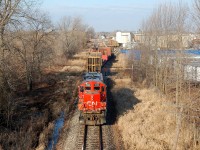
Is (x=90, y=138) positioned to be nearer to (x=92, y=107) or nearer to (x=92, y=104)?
(x=92, y=107)

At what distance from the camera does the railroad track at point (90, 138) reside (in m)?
17.6

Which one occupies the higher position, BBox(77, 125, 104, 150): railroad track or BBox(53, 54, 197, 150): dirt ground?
BBox(53, 54, 197, 150): dirt ground

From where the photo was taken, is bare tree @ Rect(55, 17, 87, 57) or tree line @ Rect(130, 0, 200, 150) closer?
tree line @ Rect(130, 0, 200, 150)

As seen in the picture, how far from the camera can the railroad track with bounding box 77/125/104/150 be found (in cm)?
1761

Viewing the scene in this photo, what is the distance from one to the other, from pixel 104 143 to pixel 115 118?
535cm

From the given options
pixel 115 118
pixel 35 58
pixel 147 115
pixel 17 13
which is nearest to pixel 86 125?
pixel 115 118

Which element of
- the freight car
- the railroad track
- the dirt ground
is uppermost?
the freight car

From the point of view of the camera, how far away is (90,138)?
1908 centimetres

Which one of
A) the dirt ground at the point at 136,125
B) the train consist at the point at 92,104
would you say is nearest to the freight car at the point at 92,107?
the train consist at the point at 92,104

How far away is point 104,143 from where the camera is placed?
59.8 feet

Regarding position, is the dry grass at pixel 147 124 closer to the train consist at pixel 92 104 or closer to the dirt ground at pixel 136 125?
the dirt ground at pixel 136 125

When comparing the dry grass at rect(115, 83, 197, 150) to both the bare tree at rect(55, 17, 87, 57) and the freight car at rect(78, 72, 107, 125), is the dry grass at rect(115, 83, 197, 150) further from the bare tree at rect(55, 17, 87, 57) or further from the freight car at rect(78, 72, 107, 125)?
the bare tree at rect(55, 17, 87, 57)

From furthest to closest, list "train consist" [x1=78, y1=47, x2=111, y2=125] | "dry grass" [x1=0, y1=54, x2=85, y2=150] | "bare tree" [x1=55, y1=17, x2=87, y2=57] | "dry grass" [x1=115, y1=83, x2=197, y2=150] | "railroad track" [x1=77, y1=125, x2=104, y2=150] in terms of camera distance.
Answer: "bare tree" [x1=55, y1=17, x2=87, y2=57]
"train consist" [x1=78, y1=47, x2=111, y2=125]
"dry grass" [x1=0, y1=54, x2=85, y2=150]
"railroad track" [x1=77, y1=125, x2=104, y2=150]
"dry grass" [x1=115, y1=83, x2=197, y2=150]

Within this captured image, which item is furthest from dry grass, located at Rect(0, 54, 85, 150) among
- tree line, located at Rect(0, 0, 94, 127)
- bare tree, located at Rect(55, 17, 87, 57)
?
bare tree, located at Rect(55, 17, 87, 57)
